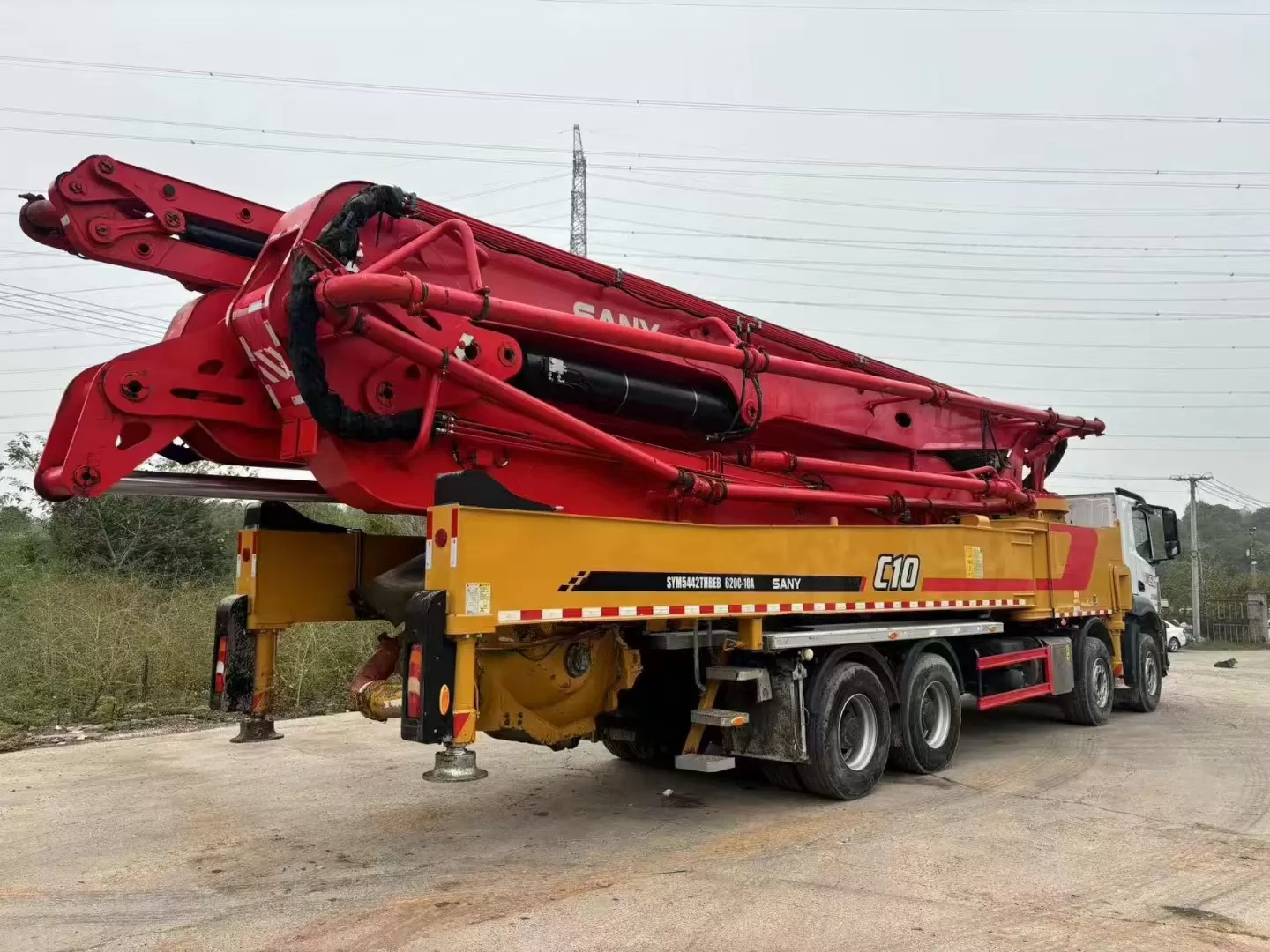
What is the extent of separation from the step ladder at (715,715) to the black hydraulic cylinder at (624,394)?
163 cm

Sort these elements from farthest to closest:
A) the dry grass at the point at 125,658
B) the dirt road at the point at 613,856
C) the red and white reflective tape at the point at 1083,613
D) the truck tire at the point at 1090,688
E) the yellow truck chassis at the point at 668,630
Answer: the dry grass at the point at 125,658 < the truck tire at the point at 1090,688 < the red and white reflective tape at the point at 1083,613 < the yellow truck chassis at the point at 668,630 < the dirt road at the point at 613,856

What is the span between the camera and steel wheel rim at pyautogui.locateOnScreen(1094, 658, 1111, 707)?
33.9ft

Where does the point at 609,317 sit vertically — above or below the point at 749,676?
above

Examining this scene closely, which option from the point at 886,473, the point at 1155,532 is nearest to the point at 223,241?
the point at 886,473

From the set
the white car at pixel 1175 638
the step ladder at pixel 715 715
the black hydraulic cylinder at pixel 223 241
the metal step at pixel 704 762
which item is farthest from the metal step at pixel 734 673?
the white car at pixel 1175 638

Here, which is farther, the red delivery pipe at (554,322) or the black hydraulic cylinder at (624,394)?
the black hydraulic cylinder at (624,394)

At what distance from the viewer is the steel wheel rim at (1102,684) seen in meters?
10.3

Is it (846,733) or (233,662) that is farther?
(846,733)

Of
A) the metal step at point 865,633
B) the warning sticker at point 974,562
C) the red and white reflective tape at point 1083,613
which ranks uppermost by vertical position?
the warning sticker at point 974,562

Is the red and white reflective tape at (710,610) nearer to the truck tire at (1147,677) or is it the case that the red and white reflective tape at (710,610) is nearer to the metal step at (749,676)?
the metal step at (749,676)

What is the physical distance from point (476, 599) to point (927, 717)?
15.4ft

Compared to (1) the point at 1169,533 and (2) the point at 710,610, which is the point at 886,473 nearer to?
(2) the point at 710,610

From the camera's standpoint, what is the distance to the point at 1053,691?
9445 mm

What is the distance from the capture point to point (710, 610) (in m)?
5.66
